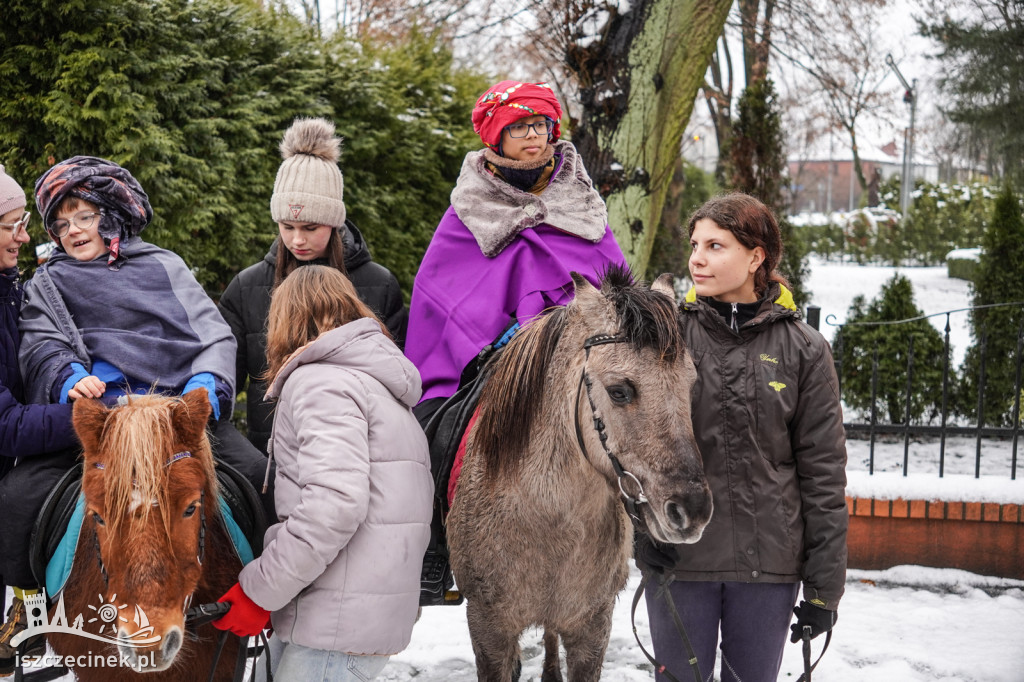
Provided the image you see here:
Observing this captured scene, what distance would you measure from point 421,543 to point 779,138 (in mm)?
8030

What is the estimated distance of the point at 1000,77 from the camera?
416 inches

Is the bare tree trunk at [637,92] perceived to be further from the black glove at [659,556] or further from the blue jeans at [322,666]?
the blue jeans at [322,666]

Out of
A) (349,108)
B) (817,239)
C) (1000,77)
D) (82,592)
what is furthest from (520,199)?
(817,239)

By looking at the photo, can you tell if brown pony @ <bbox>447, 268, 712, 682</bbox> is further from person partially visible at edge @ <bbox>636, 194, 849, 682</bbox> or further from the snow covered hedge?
the snow covered hedge

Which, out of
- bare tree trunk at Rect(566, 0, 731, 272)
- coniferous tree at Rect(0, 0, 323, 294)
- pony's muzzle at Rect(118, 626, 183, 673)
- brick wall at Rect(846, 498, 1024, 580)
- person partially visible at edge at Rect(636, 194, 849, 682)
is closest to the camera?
pony's muzzle at Rect(118, 626, 183, 673)

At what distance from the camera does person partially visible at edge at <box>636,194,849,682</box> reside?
225cm

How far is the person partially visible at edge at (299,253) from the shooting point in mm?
3234

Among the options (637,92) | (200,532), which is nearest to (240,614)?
(200,532)

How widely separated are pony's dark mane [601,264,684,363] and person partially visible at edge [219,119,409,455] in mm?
1378

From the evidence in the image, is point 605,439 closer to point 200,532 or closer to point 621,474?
point 621,474

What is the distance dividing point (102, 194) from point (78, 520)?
111 centimetres

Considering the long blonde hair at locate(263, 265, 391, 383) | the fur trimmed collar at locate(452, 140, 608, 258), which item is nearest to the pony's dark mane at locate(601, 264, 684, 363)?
the long blonde hair at locate(263, 265, 391, 383)

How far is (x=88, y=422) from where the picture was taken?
2.00 meters

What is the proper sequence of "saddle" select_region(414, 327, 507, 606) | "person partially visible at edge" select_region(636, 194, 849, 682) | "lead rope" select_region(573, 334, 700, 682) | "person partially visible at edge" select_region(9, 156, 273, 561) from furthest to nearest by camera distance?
1. "saddle" select_region(414, 327, 507, 606)
2. "person partially visible at edge" select_region(9, 156, 273, 561)
3. "person partially visible at edge" select_region(636, 194, 849, 682)
4. "lead rope" select_region(573, 334, 700, 682)
